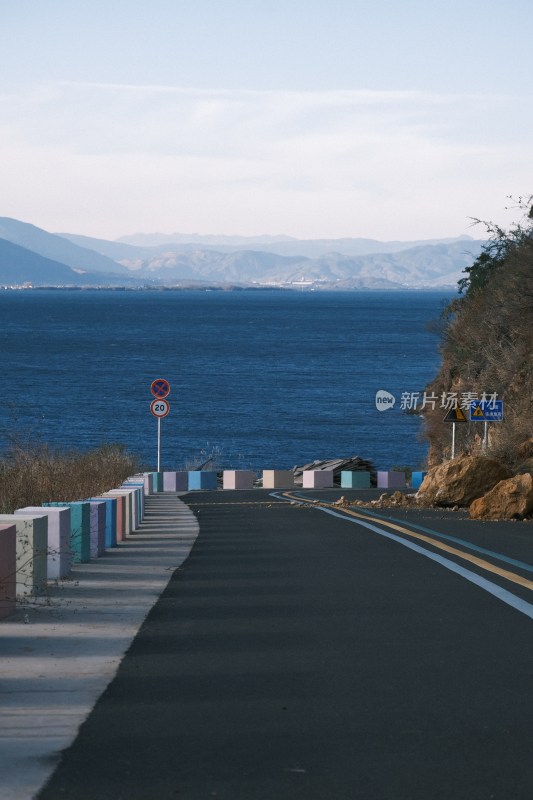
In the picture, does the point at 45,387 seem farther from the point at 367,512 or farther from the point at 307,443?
the point at 367,512

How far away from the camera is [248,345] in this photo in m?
153

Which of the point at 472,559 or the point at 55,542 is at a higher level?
the point at 55,542

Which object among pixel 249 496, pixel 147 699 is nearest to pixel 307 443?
pixel 249 496

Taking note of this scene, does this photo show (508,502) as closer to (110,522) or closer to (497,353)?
(110,522)

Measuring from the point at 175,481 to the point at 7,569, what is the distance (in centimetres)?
3333

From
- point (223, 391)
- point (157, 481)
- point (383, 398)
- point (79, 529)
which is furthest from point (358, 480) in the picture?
point (223, 391)

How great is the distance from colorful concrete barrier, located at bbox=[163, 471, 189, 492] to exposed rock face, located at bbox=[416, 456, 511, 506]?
1661 cm

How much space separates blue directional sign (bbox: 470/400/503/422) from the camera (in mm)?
33844

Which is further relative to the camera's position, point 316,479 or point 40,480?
point 316,479

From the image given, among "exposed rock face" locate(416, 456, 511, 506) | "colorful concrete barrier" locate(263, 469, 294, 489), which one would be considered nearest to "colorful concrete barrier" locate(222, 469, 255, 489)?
"colorful concrete barrier" locate(263, 469, 294, 489)

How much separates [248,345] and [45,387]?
58.4 metres

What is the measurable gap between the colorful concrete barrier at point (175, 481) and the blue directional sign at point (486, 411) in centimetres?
1221

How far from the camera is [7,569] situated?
9.50 m

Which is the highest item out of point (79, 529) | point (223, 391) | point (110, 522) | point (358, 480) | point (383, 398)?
point (223, 391)
